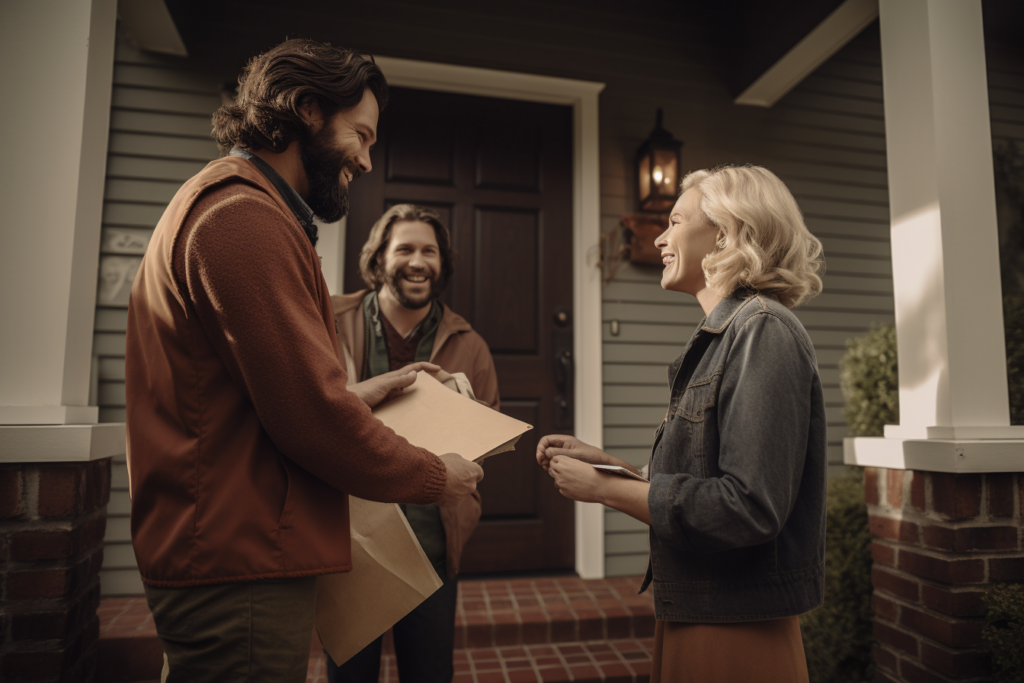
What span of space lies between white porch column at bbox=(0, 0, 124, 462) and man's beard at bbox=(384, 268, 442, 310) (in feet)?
2.89

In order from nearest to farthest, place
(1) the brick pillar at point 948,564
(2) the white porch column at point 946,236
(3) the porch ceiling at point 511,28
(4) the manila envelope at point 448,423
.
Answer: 1. (4) the manila envelope at point 448,423
2. (1) the brick pillar at point 948,564
3. (2) the white porch column at point 946,236
4. (3) the porch ceiling at point 511,28

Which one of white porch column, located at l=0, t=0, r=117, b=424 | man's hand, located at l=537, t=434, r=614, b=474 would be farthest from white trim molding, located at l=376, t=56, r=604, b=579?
man's hand, located at l=537, t=434, r=614, b=474

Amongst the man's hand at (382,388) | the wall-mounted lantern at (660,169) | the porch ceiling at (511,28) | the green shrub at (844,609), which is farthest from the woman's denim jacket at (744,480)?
the porch ceiling at (511,28)

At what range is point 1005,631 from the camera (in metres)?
1.79

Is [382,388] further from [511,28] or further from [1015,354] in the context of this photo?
[511,28]

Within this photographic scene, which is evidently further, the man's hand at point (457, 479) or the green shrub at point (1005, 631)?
the green shrub at point (1005, 631)

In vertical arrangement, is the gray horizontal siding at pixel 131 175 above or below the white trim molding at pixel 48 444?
above

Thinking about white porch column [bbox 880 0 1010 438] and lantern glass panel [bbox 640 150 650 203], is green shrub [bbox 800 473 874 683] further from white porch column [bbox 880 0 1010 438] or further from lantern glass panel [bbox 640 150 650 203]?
lantern glass panel [bbox 640 150 650 203]

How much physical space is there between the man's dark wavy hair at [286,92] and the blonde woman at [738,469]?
2.45 ft

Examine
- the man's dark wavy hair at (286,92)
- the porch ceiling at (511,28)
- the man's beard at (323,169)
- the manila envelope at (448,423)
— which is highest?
the porch ceiling at (511,28)

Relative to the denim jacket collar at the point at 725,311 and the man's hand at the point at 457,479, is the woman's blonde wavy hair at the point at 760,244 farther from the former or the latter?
the man's hand at the point at 457,479

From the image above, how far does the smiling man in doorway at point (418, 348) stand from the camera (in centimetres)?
175

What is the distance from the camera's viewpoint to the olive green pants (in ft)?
3.09

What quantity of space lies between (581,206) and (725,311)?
7.33 ft
